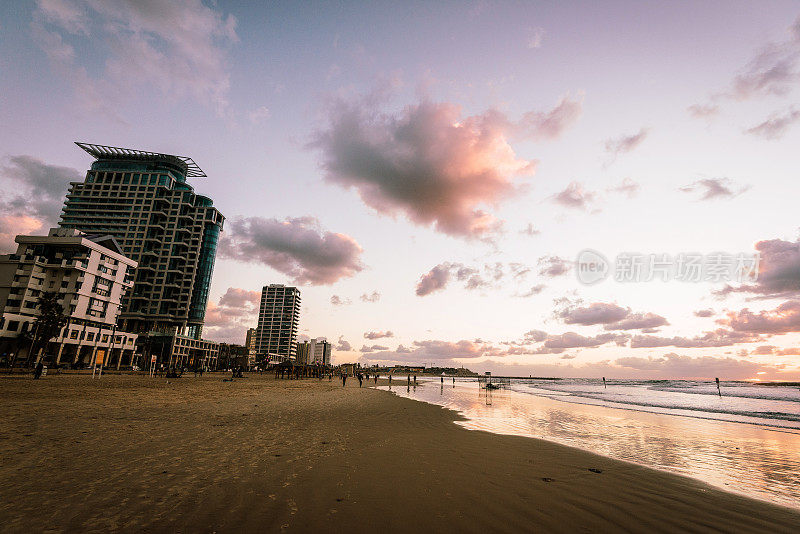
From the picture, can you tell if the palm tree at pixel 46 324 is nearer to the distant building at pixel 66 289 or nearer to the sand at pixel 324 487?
the distant building at pixel 66 289

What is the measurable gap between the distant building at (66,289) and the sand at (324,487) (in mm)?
82566

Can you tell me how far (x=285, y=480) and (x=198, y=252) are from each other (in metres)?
155

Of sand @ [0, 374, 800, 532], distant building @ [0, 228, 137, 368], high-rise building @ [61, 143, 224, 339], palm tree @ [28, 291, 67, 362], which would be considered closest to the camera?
sand @ [0, 374, 800, 532]

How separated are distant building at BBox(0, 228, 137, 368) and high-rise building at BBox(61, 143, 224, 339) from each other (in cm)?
3991

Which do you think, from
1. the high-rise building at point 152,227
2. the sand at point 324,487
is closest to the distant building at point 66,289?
the high-rise building at point 152,227

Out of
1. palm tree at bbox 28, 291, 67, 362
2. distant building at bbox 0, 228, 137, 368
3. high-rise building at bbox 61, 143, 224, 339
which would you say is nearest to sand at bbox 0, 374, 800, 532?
palm tree at bbox 28, 291, 67, 362

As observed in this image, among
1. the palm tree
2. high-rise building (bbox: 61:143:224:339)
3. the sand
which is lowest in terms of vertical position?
the sand

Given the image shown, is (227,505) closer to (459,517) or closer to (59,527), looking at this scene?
(59,527)

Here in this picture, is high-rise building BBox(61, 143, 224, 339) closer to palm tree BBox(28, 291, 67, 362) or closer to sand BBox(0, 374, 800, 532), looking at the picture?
palm tree BBox(28, 291, 67, 362)

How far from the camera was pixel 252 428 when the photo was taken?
13.7 metres

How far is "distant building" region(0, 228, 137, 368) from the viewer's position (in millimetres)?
71938

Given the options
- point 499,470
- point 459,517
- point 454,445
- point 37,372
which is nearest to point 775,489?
point 499,470

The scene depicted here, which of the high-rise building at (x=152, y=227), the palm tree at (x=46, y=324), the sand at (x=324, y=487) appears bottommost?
the sand at (x=324, y=487)

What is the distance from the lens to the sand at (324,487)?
538 centimetres
